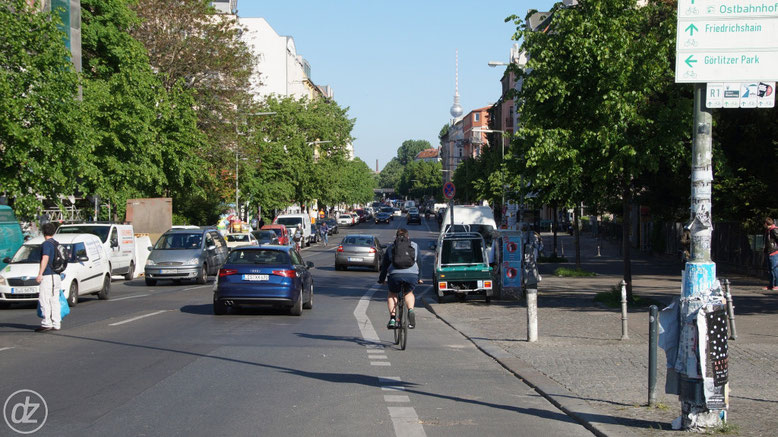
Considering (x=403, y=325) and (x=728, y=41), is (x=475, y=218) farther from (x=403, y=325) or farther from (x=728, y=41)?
(x=728, y=41)

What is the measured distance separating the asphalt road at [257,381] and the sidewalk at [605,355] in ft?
1.23

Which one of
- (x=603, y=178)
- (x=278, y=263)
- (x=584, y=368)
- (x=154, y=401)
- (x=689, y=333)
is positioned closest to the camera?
(x=689, y=333)

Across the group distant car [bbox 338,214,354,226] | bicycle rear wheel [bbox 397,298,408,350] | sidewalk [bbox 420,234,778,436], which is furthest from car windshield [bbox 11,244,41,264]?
distant car [bbox 338,214,354,226]

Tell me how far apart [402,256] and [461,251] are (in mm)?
9708

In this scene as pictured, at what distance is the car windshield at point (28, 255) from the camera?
20.0 meters

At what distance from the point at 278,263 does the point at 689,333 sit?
11.8 m

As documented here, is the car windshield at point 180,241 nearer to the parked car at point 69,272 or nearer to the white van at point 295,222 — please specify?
the parked car at point 69,272

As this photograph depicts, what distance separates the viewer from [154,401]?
8.55 meters

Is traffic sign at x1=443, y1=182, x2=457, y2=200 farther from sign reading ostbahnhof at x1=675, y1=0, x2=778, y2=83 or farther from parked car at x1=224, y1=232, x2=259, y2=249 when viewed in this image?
sign reading ostbahnhof at x1=675, y1=0, x2=778, y2=83

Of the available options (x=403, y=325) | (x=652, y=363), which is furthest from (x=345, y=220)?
(x=652, y=363)

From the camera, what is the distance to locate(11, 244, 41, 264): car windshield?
20016mm

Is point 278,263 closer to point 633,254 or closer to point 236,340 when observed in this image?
point 236,340

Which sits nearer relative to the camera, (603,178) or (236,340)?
(236,340)

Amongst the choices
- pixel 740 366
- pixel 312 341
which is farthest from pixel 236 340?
pixel 740 366
